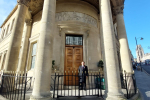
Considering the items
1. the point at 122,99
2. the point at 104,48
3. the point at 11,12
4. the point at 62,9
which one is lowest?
the point at 122,99

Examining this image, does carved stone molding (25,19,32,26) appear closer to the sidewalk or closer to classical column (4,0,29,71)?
classical column (4,0,29,71)

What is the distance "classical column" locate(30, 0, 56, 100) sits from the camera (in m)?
4.19

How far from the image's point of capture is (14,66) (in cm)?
690

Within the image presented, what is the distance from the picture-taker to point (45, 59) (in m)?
4.53

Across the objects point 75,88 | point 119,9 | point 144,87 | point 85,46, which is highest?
point 119,9

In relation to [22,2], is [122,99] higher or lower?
lower

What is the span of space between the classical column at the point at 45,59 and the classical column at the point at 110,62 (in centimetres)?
292

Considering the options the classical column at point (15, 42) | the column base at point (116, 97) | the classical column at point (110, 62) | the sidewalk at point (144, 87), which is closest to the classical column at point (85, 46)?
the classical column at point (110, 62)

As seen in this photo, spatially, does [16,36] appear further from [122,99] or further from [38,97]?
[122,99]

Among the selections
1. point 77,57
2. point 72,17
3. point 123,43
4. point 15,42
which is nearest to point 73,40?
point 77,57

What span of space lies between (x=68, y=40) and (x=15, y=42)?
4225 mm

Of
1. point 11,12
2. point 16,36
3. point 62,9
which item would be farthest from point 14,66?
point 11,12

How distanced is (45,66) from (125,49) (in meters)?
6.95

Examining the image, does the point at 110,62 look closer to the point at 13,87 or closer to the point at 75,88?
the point at 75,88
